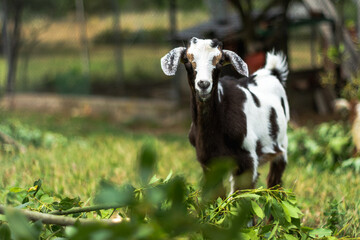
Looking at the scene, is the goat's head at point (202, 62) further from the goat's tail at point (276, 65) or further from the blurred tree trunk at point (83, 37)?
the blurred tree trunk at point (83, 37)

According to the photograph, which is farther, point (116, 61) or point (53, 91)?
point (53, 91)

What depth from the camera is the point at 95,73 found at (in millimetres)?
11367

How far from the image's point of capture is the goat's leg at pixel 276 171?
3748 millimetres

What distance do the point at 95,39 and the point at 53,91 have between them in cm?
187

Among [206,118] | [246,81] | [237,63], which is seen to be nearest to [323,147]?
[246,81]

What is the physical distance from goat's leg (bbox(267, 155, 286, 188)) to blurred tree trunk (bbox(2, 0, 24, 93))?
31.7 feet

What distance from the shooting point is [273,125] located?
11.2 ft

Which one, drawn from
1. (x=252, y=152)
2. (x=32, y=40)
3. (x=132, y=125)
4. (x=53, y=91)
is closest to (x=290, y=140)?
(x=252, y=152)

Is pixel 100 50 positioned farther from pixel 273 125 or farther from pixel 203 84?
pixel 203 84

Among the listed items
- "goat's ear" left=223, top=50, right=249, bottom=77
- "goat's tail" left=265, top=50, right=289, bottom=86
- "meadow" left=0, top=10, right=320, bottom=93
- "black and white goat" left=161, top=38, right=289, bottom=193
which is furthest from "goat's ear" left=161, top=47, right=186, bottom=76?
"meadow" left=0, top=10, right=320, bottom=93

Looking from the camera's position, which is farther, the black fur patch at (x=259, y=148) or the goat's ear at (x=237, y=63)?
the black fur patch at (x=259, y=148)

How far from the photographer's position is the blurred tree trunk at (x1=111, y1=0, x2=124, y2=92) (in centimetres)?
1080

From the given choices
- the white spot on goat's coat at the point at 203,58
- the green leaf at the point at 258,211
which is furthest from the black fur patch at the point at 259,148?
the green leaf at the point at 258,211

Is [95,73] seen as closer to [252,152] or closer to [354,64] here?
[354,64]
